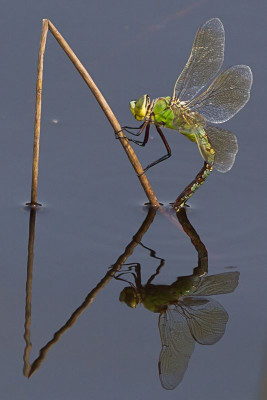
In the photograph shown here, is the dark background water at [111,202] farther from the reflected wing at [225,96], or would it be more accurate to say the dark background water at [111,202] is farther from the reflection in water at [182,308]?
the reflected wing at [225,96]

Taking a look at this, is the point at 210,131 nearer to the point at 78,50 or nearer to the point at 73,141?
the point at 73,141

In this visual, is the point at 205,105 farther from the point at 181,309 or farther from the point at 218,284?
the point at 181,309

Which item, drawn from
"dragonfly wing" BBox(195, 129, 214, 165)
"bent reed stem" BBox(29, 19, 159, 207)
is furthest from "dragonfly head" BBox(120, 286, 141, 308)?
"dragonfly wing" BBox(195, 129, 214, 165)

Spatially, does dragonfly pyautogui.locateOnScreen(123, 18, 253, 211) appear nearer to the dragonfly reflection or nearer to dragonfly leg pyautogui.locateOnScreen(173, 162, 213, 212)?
dragonfly leg pyautogui.locateOnScreen(173, 162, 213, 212)

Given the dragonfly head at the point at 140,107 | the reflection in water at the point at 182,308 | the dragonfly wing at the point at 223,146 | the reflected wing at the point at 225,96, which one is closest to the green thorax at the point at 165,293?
the reflection in water at the point at 182,308

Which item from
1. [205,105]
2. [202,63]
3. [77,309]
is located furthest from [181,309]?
[202,63]
